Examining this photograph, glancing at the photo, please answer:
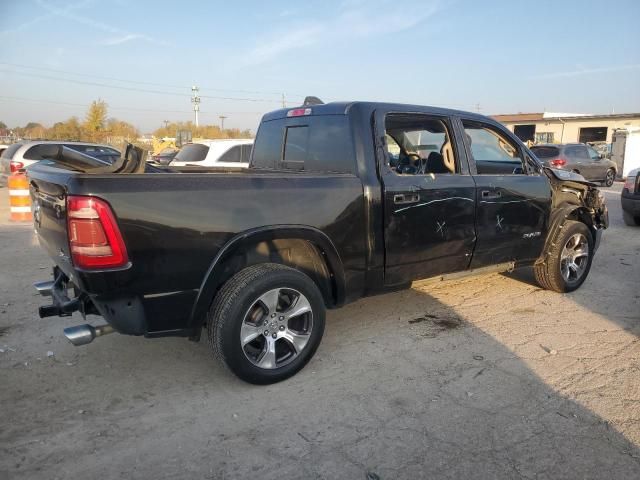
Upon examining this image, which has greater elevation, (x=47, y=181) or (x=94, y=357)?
(x=47, y=181)

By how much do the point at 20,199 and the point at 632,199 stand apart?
1224 centimetres

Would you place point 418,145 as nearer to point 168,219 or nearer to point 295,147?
point 295,147

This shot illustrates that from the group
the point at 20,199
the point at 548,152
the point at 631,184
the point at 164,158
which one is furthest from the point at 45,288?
the point at 548,152

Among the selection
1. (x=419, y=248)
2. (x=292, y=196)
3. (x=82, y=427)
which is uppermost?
(x=292, y=196)


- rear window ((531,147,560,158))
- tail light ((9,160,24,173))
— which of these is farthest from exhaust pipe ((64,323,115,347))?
rear window ((531,147,560,158))

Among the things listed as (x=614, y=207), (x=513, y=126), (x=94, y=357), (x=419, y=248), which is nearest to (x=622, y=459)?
(x=419, y=248)

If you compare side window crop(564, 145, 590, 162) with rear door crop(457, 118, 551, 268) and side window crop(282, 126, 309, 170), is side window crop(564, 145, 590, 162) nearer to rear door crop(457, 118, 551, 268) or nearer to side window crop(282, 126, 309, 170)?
rear door crop(457, 118, 551, 268)

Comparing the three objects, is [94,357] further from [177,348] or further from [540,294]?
[540,294]

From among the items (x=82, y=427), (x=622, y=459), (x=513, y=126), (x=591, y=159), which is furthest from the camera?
(x=513, y=126)

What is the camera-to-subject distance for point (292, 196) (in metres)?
3.25

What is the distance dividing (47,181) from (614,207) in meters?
14.1

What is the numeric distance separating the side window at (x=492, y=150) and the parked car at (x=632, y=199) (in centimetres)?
591

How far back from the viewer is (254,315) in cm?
327

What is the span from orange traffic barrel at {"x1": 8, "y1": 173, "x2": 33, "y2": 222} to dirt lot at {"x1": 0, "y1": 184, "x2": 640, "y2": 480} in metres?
5.75
